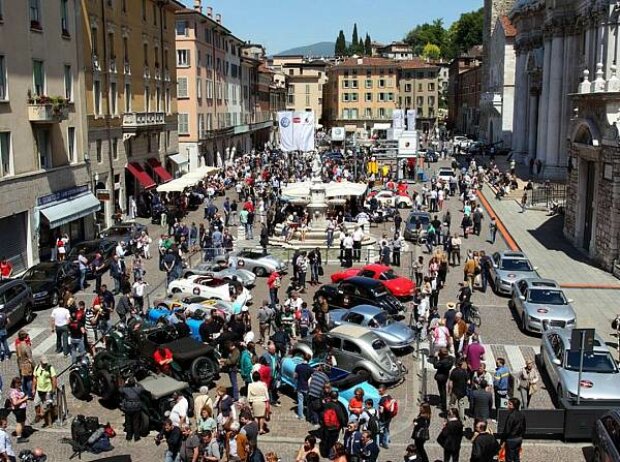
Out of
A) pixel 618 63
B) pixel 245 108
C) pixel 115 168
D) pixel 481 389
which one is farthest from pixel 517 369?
pixel 245 108

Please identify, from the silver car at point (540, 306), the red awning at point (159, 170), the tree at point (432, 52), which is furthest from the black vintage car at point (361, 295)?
the tree at point (432, 52)

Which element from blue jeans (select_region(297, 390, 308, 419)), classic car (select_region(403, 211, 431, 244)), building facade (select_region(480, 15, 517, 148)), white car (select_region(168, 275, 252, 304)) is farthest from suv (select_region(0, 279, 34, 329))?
building facade (select_region(480, 15, 517, 148))

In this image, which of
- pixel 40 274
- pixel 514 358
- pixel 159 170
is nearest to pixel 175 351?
pixel 514 358

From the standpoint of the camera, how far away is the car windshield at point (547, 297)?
2367 centimetres

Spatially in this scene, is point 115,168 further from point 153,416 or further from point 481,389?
point 481,389

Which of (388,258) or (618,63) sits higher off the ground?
(618,63)

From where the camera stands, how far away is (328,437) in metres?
14.5

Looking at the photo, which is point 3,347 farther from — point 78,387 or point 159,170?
point 159,170

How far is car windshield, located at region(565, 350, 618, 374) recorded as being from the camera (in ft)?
56.8

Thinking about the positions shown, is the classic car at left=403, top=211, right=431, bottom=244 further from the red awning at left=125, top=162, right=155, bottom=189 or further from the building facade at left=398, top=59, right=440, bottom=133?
the building facade at left=398, top=59, right=440, bottom=133

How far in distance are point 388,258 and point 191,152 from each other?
118 ft

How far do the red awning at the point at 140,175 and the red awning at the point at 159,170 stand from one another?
2.76m

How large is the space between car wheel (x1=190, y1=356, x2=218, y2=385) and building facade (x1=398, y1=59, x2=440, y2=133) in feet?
363

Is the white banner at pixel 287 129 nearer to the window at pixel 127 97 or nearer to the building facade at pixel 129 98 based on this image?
the building facade at pixel 129 98
